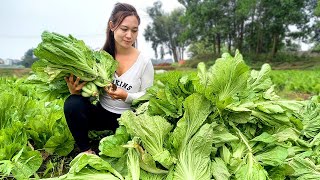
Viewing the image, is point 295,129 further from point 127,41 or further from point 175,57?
point 175,57

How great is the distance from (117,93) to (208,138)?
2.97ft

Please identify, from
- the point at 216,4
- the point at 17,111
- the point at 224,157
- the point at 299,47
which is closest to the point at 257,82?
the point at 224,157

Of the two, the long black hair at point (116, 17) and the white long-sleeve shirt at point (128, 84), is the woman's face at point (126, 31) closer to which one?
the long black hair at point (116, 17)

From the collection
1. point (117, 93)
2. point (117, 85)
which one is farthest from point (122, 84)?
point (117, 93)

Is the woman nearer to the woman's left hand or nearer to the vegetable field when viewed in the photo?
the woman's left hand

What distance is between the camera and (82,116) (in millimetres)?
2994

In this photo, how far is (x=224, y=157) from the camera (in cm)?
249

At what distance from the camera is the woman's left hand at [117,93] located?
2.94 metres

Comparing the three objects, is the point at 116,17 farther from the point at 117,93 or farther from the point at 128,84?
the point at 117,93

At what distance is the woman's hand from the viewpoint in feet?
9.65

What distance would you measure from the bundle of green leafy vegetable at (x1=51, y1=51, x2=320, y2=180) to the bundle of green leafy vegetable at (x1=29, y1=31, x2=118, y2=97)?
430 millimetres

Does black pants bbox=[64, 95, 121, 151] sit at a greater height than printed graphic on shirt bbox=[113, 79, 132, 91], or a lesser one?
lesser

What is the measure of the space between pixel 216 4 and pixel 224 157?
38205 millimetres

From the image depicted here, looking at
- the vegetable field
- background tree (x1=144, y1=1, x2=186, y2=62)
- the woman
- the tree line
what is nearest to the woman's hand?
the woman
